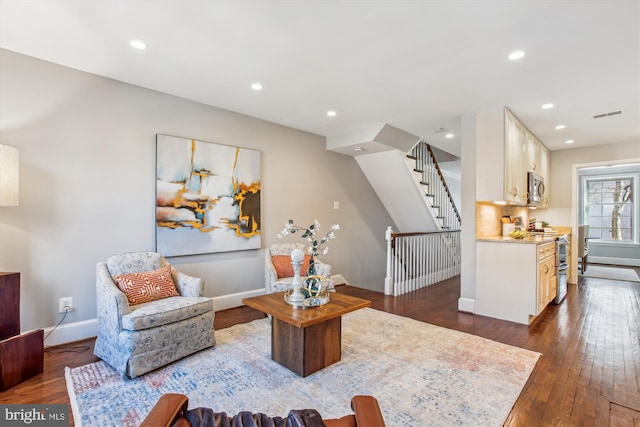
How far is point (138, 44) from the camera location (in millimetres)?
2395

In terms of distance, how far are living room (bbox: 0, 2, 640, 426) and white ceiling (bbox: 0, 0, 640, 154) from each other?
0.20 meters

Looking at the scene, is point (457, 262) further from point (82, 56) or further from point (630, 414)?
point (82, 56)

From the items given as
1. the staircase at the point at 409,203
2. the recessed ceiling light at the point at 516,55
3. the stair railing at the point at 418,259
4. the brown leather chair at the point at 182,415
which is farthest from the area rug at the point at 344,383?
the recessed ceiling light at the point at 516,55

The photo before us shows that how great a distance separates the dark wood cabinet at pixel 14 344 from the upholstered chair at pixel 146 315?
0.38 metres

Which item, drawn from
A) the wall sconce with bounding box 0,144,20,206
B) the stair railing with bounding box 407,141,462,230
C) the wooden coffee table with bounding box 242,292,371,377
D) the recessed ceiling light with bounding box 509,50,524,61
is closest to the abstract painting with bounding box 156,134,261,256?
the wall sconce with bounding box 0,144,20,206

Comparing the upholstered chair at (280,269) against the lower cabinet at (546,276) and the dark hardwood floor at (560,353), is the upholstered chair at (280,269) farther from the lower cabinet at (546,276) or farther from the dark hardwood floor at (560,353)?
the lower cabinet at (546,276)

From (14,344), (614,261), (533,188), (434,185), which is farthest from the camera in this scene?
(614,261)

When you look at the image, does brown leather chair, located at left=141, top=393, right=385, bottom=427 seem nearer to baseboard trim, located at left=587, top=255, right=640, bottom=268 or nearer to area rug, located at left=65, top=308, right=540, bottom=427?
area rug, located at left=65, top=308, right=540, bottom=427

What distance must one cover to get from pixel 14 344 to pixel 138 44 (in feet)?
7.65

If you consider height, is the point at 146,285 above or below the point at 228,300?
above

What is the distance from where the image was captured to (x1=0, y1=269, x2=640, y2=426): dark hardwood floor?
1.93 m

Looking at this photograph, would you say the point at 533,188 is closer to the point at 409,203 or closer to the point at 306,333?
the point at 409,203

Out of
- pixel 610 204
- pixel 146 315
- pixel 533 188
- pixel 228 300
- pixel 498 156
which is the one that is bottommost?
pixel 228 300

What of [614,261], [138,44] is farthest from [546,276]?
[614,261]
